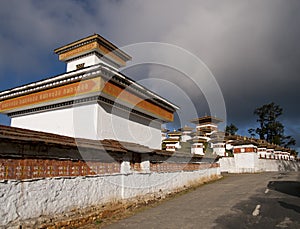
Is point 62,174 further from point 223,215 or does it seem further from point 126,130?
point 126,130

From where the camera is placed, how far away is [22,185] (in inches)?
214

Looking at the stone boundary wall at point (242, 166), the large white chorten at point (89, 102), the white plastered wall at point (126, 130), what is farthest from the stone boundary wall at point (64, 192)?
the stone boundary wall at point (242, 166)

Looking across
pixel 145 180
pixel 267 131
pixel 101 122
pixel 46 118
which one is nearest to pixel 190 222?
pixel 145 180

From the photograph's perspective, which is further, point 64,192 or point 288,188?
point 288,188

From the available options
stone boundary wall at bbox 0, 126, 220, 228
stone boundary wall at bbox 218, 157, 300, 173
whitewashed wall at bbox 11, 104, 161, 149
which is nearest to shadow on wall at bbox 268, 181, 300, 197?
stone boundary wall at bbox 0, 126, 220, 228

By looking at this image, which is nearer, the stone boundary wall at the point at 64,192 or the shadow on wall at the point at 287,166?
the stone boundary wall at the point at 64,192

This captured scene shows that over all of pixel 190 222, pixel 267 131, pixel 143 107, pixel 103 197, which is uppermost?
pixel 267 131

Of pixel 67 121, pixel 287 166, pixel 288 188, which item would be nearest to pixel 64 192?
pixel 67 121

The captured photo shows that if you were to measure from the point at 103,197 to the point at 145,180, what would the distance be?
272 cm

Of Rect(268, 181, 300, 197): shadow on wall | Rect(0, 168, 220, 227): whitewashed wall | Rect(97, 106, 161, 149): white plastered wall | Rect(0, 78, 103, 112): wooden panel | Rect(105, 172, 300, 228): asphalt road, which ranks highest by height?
Rect(0, 78, 103, 112): wooden panel

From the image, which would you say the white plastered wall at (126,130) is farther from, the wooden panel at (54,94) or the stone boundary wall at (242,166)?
the stone boundary wall at (242,166)

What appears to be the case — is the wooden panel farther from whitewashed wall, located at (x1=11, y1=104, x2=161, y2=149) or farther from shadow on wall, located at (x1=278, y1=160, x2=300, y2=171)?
shadow on wall, located at (x1=278, y1=160, x2=300, y2=171)

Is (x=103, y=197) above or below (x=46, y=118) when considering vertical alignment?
below

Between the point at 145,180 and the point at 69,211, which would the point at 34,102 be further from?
the point at 69,211
